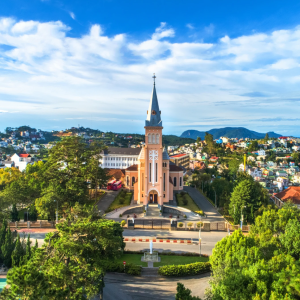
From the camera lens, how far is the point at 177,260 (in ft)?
75.9

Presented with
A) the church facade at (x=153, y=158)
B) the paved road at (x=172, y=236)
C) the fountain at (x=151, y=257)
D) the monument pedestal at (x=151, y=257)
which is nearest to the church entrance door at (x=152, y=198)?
the church facade at (x=153, y=158)

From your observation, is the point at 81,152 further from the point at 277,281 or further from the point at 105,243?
the point at 277,281

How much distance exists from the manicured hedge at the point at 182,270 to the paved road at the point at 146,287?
381 millimetres

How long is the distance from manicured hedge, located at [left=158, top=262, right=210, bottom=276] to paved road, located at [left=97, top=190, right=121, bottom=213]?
19367mm

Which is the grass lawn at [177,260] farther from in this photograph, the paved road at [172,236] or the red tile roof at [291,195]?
the red tile roof at [291,195]

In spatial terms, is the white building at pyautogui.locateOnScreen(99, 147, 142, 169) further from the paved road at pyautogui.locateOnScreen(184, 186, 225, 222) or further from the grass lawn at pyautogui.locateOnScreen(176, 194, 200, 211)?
the grass lawn at pyautogui.locateOnScreen(176, 194, 200, 211)

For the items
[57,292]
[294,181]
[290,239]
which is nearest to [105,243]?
[57,292]

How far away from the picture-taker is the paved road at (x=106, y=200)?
40.4m

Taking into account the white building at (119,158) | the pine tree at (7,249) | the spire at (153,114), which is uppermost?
the spire at (153,114)

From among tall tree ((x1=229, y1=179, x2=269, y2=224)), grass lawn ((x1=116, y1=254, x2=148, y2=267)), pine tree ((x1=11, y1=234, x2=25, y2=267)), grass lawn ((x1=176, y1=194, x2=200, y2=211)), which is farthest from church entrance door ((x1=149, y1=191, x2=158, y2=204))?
pine tree ((x1=11, y1=234, x2=25, y2=267))

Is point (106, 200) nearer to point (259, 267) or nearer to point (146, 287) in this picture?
point (146, 287)

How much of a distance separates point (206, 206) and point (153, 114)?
17.2 meters

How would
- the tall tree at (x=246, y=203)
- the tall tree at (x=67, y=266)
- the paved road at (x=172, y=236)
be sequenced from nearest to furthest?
the tall tree at (x=67, y=266) → the paved road at (x=172, y=236) → the tall tree at (x=246, y=203)

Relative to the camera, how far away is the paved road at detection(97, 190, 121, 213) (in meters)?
40.4
